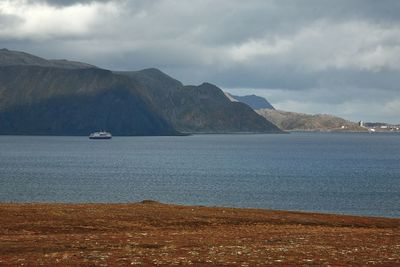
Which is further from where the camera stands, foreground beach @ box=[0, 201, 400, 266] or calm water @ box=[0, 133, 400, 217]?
calm water @ box=[0, 133, 400, 217]

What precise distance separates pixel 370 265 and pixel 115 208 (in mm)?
26892

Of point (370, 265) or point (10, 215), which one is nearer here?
point (370, 265)

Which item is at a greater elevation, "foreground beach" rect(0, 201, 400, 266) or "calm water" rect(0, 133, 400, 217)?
"foreground beach" rect(0, 201, 400, 266)

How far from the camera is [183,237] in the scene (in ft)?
109

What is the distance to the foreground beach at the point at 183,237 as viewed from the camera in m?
25.5

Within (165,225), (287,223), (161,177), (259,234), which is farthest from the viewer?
(161,177)

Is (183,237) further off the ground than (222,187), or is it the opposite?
A: (183,237)

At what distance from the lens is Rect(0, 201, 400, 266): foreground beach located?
2552cm

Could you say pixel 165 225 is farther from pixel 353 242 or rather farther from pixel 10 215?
pixel 353 242

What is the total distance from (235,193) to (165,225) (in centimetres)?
6667

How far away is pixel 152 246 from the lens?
2914 centimetres

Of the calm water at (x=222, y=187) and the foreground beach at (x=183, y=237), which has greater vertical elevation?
the foreground beach at (x=183, y=237)

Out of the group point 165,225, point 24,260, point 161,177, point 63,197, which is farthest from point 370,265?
point 161,177

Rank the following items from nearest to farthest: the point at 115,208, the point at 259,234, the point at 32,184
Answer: the point at 259,234 → the point at 115,208 → the point at 32,184
